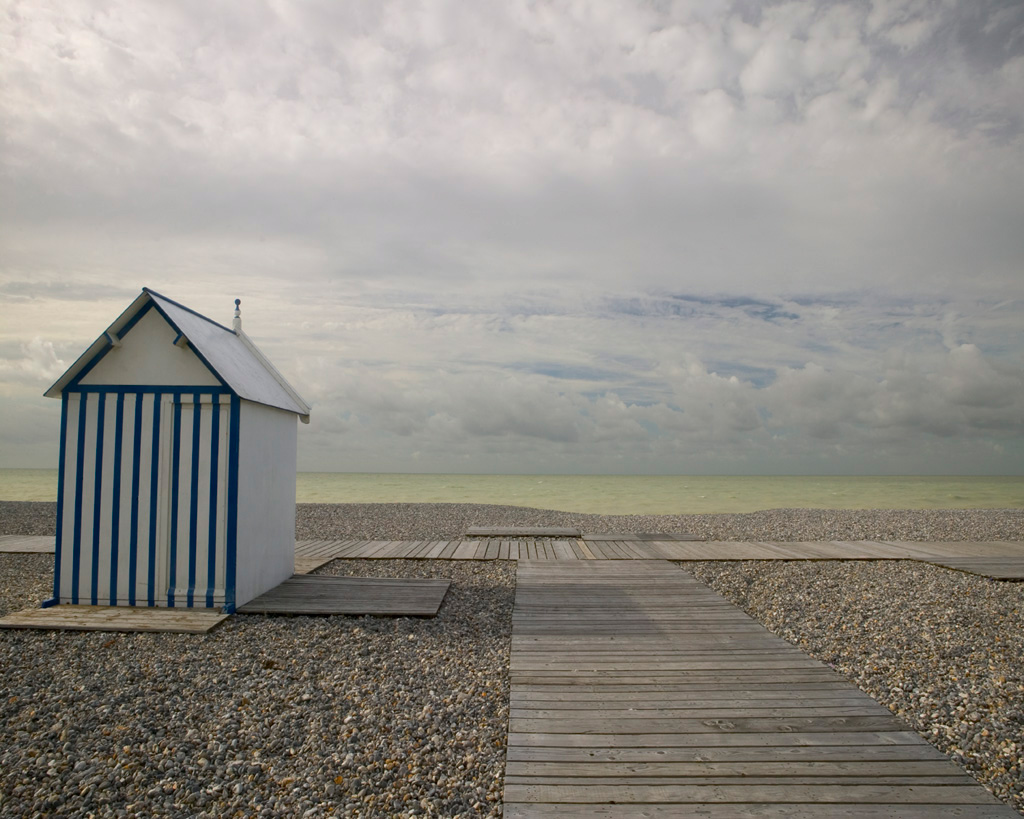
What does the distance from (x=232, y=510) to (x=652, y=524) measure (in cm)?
1047

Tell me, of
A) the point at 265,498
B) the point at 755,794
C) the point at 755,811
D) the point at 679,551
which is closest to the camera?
the point at 755,811

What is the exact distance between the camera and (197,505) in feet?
20.0

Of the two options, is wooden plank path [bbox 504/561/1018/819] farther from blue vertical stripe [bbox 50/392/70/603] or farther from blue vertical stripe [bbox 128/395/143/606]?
blue vertical stripe [bbox 50/392/70/603]

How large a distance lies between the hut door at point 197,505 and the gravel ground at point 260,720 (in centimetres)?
64

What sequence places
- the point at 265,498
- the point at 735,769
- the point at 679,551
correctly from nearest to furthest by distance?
1. the point at 735,769
2. the point at 265,498
3. the point at 679,551

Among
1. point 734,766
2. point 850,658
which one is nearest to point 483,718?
point 734,766

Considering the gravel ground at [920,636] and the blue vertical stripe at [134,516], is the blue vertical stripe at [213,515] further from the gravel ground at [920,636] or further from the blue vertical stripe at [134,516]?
the gravel ground at [920,636]

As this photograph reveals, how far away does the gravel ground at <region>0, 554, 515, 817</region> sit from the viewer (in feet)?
9.81

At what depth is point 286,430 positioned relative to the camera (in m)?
7.50

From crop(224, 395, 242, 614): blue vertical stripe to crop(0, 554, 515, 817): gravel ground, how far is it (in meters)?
0.36

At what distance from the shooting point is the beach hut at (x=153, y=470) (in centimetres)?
609

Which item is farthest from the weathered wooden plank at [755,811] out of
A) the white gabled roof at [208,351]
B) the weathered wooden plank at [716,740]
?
the white gabled roof at [208,351]

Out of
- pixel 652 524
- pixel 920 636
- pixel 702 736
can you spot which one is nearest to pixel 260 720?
pixel 702 736

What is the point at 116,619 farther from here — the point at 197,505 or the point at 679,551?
the point at 679,551
